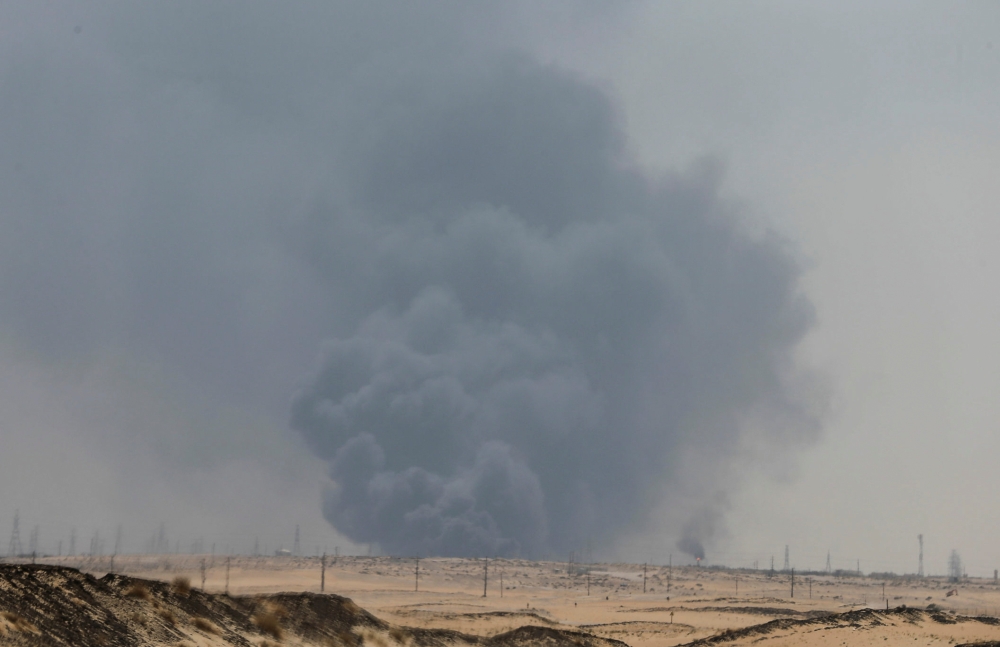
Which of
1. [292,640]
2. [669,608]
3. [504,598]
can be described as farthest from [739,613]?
[292,640]

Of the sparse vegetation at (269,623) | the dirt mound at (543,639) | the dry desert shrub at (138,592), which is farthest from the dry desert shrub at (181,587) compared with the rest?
the dirt mound at (543,639)

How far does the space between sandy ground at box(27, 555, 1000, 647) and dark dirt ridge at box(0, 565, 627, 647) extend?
2265 centimetres

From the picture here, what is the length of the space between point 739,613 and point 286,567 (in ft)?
264

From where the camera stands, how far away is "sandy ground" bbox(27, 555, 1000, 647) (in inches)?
2210

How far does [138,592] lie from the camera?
2706 cm

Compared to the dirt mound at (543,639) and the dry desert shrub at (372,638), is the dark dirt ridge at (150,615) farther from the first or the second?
the dirt mound at (543,639)

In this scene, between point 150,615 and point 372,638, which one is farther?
point 372,638

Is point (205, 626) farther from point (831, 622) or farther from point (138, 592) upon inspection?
point (831, 622)

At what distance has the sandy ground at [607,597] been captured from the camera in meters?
56.1

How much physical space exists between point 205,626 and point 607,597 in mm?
100706

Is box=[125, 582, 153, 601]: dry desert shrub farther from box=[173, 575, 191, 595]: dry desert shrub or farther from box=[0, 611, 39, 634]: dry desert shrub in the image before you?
box=[0, 611, 39, 634]: dry desert shrub

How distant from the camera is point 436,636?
4438cm

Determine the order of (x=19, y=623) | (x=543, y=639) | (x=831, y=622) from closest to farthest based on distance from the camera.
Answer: (x=19, y=623)
(x=543, y=639)
(x=831, y=622)

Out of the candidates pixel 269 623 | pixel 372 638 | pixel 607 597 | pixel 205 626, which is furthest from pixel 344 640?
pixel 607 597
